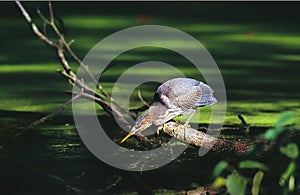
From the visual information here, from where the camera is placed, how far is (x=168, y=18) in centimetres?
788

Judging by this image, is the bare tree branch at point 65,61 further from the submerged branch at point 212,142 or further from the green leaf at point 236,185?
the green leaf at point 236,185

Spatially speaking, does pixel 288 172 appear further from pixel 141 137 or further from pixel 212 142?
pixel 141 137

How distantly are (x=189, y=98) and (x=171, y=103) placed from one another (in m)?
0.09

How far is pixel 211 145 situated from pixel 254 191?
89 centimetres

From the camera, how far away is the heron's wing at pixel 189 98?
399 cm

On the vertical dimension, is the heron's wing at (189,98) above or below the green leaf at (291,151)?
below

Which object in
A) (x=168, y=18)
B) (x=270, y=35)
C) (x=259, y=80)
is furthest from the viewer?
(x=168, y=18)

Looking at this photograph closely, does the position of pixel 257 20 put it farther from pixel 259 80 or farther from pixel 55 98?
pixel 55 98

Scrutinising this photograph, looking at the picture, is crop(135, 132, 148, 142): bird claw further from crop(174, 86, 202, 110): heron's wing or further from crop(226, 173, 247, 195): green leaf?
crop(226, 173, 247, 195): green leaf

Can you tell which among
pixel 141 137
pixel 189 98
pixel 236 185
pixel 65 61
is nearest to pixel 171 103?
pixel 189 98

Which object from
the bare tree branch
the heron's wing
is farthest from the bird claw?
the heron's wing

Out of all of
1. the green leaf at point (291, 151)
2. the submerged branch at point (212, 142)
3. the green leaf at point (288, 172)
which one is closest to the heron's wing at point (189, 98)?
the submerged branch at point (212, 142)

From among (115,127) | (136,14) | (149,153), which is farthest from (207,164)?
(136,14)

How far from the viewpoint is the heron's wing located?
13.1ft
